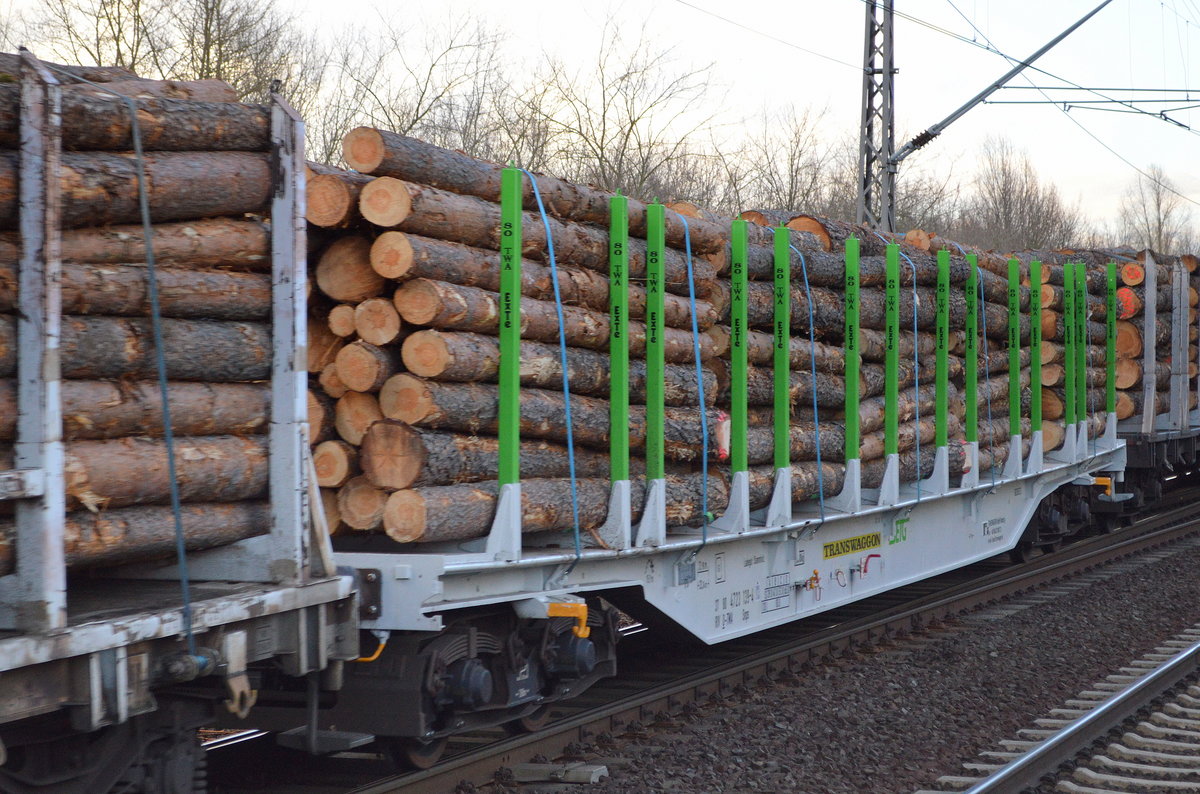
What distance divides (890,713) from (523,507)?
279cm

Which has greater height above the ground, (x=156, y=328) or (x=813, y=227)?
(x=813, y=227)

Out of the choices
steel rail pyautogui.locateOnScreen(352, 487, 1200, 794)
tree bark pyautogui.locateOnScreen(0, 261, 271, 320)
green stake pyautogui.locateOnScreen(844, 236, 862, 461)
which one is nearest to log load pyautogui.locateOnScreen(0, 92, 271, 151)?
tree bark pyautogui.locateOnScreen(0, 261, 271, 320)

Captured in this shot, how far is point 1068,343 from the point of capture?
1266cm

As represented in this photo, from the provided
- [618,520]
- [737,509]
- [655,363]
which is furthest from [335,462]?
[737,509]

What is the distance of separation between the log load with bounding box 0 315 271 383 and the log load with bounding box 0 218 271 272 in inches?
8.3

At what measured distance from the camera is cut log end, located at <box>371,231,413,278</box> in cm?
540

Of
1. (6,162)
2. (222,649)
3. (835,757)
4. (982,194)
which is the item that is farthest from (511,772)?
(982,194)

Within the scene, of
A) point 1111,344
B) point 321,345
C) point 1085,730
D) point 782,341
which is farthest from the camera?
point 1111,344

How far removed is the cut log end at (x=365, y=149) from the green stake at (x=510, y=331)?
2.18 feet

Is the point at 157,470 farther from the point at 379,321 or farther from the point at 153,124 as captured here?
the point at 379,321

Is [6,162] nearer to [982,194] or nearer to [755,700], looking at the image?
A: [755,700]

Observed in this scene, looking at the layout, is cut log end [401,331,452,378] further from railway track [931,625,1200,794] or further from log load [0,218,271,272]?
railway track [931,625,1200,794]

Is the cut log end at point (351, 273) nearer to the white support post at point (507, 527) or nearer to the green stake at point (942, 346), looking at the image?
the white support post at point (507, 527)

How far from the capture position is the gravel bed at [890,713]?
19.6 ft
